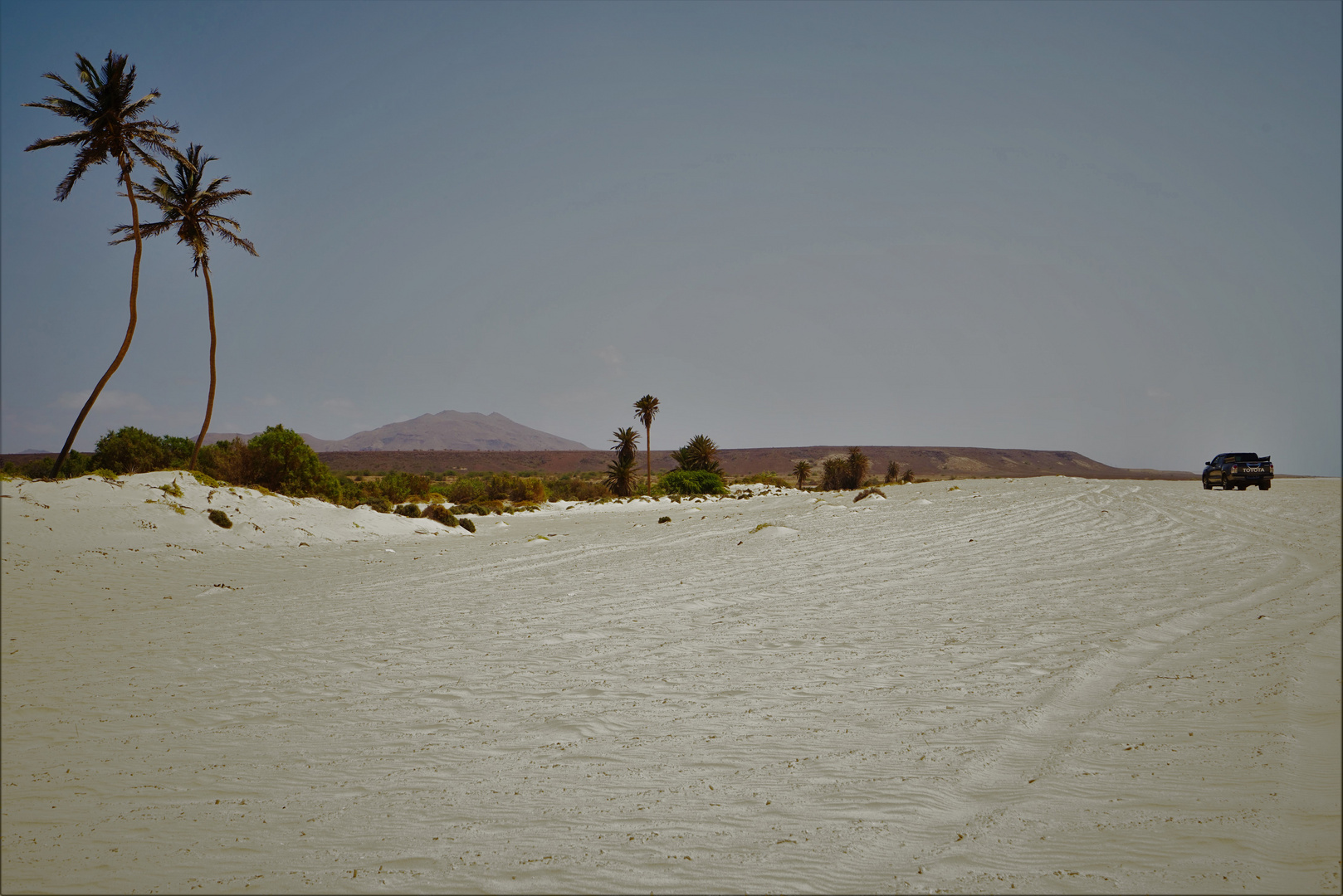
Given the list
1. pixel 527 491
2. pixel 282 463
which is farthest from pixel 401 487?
pixel 282 463

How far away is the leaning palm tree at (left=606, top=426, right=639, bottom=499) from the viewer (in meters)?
52.2

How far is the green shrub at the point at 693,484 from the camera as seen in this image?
154ft

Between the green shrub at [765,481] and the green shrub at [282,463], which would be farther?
the green shrub at [765,481]

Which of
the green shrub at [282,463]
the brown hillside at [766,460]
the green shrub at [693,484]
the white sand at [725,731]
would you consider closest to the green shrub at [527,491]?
the green shrub at [693,484]

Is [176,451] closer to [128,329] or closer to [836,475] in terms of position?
[128,329]

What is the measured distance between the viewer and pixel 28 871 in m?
3.35

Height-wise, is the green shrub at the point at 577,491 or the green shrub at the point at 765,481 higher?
the green shrub at the point at 765,481

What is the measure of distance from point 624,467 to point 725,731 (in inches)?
1873

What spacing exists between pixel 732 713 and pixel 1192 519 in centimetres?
823

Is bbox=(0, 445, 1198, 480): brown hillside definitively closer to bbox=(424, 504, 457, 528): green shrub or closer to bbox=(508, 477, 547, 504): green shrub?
bbox=(508, 477, 547, 504): green shrub

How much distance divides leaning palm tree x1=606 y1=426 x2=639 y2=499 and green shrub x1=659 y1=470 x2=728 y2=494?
3.48 meters

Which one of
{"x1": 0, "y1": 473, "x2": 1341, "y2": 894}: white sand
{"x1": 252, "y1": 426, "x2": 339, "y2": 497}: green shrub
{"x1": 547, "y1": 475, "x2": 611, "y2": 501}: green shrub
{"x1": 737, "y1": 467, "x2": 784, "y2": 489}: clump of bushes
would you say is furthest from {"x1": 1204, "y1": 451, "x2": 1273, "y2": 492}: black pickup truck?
{"x1": 737, "y1": 467, "x2": 784, "y2": 489}: clump of bushes

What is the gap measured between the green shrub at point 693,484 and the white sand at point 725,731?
3567 centimetres

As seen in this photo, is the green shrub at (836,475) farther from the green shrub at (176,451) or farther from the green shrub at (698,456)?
the green shrub at (176,451)
